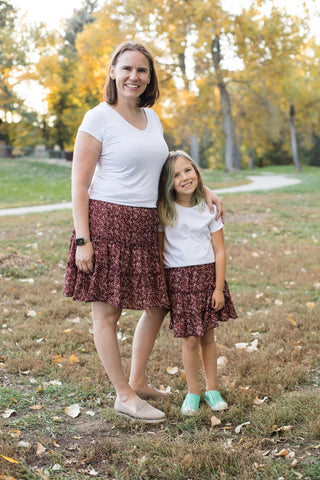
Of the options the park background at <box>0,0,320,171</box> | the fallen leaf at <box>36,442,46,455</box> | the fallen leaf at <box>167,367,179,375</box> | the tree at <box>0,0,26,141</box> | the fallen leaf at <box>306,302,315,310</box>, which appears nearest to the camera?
the fallen leaf at <box>36,442,46,455</box>

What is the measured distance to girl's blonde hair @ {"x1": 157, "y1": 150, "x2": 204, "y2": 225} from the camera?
3.08 m

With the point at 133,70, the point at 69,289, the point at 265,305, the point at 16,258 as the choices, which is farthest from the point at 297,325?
the point at 16,258

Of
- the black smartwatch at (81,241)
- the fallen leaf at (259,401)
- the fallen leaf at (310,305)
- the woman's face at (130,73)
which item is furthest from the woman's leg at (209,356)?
the fallen leaf at (310,305)

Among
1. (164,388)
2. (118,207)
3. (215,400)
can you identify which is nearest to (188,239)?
(118,207)

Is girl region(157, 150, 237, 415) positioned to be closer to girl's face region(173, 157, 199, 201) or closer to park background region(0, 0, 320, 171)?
girl's face region(173, 157, 199, 201)

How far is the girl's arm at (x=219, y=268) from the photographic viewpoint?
3.08 m

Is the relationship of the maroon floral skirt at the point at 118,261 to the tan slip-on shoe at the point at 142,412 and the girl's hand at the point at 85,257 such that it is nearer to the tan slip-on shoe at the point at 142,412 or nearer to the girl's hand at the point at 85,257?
the girl's hand at the point at 85,257

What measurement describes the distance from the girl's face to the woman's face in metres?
0.47

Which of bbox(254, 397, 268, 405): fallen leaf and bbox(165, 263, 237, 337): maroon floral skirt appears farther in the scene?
bbox(254, 397, 268, 405): fallen leaf

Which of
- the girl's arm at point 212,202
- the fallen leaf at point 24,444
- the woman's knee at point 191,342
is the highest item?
the girl's arm at point 212,202

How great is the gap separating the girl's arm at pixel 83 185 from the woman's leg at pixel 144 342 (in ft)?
1.80

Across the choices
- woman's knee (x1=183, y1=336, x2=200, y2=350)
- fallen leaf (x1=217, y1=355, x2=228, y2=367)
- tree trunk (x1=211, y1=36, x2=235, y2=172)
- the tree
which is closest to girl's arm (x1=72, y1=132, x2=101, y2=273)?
woman's knee (x1=183, y1=336, x2=200, y2=350)

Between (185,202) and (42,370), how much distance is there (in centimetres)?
169

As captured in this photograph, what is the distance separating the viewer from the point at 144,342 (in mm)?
3242
